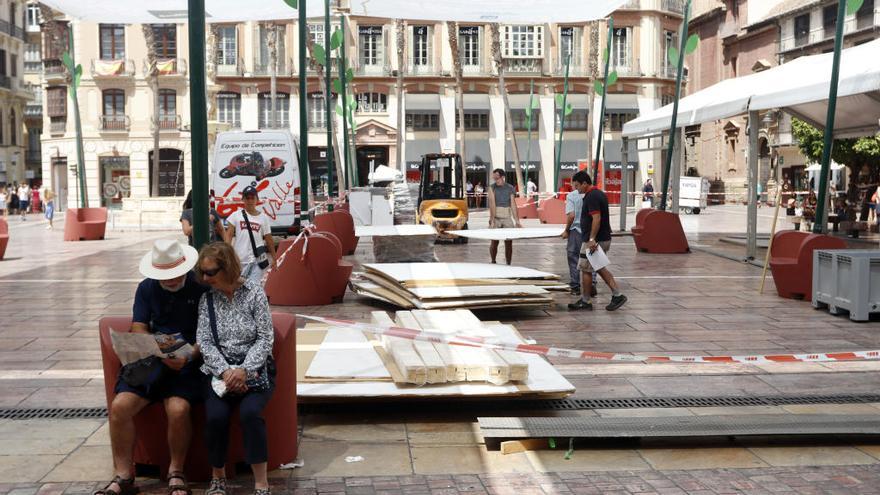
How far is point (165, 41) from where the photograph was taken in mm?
52906

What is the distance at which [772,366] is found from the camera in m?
→ 7.99

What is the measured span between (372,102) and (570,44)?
11295 millimetres

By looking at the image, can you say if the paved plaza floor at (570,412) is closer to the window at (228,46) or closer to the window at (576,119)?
the window at (576,119)

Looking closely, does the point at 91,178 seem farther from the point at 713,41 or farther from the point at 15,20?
the point at 713,41

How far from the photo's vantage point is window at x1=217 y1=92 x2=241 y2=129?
53.2m

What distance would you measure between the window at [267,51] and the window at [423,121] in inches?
293

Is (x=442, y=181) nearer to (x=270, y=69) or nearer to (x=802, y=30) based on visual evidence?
(x=270, y=69)

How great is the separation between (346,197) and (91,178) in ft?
103

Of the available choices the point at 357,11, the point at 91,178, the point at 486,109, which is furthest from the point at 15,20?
the point at 357,11

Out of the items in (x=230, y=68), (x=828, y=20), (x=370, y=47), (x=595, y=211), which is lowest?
(x=595, y=211)

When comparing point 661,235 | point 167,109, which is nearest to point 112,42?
point 167,109

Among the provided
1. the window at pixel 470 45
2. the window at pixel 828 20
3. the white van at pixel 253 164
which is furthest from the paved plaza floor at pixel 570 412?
the window at pixel 470 45

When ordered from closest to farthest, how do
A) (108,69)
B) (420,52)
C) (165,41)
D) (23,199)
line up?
(23,199), (108,69), (165,41), (420,52)

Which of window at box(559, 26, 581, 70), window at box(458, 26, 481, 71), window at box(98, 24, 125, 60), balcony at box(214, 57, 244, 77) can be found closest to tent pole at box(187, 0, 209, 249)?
balcony at box(214, 57, 244, 77)
